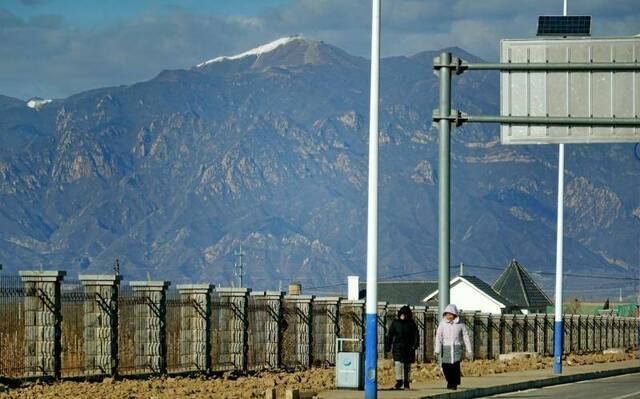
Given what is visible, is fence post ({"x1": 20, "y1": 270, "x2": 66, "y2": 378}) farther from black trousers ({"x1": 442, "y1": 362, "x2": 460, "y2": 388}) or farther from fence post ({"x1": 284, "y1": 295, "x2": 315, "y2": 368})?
fence post ({"x1": 284, "y1": 295, "x2": 315, "y2": 368})

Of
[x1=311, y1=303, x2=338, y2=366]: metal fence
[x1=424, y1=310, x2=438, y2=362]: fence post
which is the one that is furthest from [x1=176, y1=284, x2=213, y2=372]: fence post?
[x1=424, y1=310, x2=438, y2=362]: fence post

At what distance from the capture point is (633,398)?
117 feet

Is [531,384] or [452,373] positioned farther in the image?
[531,384]

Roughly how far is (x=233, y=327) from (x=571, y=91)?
1254 centimetres

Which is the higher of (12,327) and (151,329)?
(12,327)

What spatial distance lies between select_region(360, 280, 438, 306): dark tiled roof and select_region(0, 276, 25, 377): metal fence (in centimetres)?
10149

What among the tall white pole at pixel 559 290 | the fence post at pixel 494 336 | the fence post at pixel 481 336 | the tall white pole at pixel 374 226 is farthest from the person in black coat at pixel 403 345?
the fence post at pixel 494 336

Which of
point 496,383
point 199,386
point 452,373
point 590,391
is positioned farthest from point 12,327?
point 590,391

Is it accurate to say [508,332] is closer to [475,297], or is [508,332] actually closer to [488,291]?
[475,297]

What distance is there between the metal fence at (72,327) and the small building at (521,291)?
356 feet

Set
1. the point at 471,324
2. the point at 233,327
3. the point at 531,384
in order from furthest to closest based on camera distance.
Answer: the point at 471,324, the point at 233,327, the point at 531,384

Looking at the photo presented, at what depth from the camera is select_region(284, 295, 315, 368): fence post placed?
50688mm

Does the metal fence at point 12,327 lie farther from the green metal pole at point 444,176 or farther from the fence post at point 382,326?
the fence post at point 382,326

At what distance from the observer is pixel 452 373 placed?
36719mm
